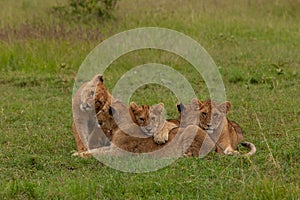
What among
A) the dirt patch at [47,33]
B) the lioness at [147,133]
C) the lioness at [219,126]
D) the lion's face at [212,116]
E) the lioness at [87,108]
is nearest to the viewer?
the lioness at [147,133]

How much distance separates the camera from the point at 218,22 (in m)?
14.6

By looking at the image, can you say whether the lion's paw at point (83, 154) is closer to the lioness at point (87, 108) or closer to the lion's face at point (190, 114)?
the lioness at point (87, 108)

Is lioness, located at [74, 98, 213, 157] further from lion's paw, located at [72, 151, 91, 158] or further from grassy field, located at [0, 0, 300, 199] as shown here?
grassy field, located at [0, 0, 300, 199]

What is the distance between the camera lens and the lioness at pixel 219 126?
6848 millimetres

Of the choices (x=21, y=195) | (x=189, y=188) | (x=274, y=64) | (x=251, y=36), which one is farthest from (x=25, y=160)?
(x=251, y=36)

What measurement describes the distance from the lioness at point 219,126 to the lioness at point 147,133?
0.12 m

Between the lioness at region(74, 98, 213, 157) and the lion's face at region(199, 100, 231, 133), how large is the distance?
10 centimetres

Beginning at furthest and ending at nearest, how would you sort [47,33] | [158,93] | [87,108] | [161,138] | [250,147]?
1. [47,33]
2. [158,93]
3. [87,108]
4. [250,147]
5. [161,138]

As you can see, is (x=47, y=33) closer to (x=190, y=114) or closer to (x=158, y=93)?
(x=158, y=93)

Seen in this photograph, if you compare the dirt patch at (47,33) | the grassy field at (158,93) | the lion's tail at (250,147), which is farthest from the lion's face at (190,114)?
the dirt patch at (47,33)

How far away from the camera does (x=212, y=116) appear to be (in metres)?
6.98

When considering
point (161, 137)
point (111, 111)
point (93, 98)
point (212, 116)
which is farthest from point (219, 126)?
point (93, 98)

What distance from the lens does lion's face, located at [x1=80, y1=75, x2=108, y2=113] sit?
279 inches

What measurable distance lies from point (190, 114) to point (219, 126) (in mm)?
368
